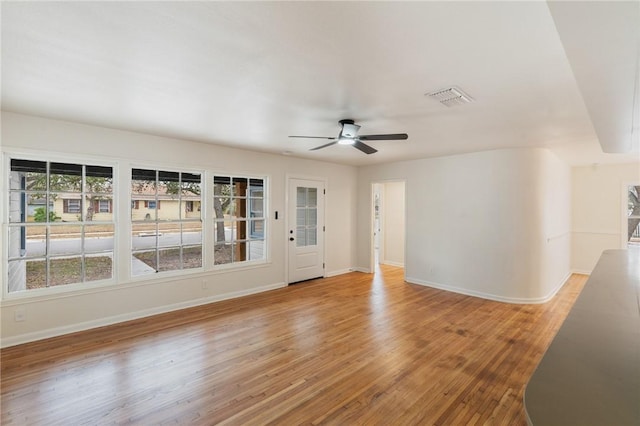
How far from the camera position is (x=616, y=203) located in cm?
630

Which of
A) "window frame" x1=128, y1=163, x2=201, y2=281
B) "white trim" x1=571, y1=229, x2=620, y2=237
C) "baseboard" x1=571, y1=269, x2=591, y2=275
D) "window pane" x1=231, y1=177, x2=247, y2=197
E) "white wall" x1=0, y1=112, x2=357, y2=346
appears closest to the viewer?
"white wall" x1=0, y1=112, x2=357, y2=346

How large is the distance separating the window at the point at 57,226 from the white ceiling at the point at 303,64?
0.72 m

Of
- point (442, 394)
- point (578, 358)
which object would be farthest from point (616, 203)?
point (578, 358)

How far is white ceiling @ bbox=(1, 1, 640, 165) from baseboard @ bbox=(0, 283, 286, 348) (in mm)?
2433

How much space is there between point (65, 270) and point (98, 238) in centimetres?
49

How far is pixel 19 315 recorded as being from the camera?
129 inches

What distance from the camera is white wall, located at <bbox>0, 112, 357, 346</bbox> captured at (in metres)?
3.32

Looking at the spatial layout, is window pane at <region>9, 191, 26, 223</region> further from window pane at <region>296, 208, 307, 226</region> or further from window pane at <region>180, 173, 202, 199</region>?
window pane at <region>296, 208, 307, 226</region>

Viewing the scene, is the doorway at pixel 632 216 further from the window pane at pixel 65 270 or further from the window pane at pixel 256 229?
the window pane at pixel 65 270

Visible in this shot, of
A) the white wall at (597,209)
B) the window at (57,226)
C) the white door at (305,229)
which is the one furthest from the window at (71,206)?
the white wall at (597,209)

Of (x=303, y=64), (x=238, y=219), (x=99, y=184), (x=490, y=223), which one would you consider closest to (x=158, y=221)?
(x=99, y=184)

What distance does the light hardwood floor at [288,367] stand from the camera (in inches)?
86.4

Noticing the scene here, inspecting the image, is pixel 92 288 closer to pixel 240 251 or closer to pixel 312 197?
pixel 240 251

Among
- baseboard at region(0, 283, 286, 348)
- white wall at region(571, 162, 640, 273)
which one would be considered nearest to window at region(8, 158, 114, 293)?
baseboard at region(0, 283, 286, 348)
